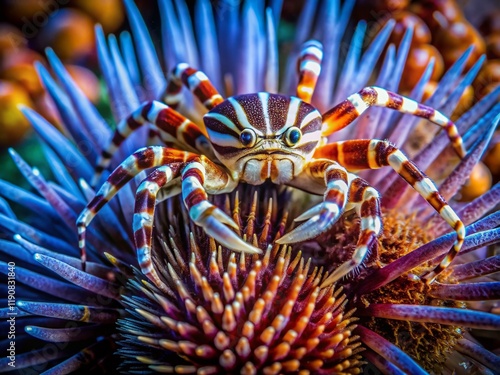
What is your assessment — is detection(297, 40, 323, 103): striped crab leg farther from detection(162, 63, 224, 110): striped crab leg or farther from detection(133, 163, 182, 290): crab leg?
detection(133, 163, 182, 290): crab leg

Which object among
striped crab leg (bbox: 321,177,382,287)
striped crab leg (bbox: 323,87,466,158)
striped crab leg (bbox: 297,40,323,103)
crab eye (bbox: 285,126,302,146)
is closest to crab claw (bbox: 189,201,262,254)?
striped crab leg (bbox: 321,177,382,287)

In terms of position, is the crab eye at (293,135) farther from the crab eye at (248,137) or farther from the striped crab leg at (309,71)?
the striped crab leg at (309,71)

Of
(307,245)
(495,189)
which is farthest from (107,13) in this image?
(495,189)

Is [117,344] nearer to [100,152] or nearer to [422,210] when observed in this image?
[100,152]

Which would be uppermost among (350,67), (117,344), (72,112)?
(72,112)

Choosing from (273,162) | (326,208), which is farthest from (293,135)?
(326,208)

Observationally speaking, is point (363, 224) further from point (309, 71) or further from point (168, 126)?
point (168, 126)

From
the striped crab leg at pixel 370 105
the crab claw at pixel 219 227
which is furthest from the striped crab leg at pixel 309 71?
the crab claw at pixel 219 227
